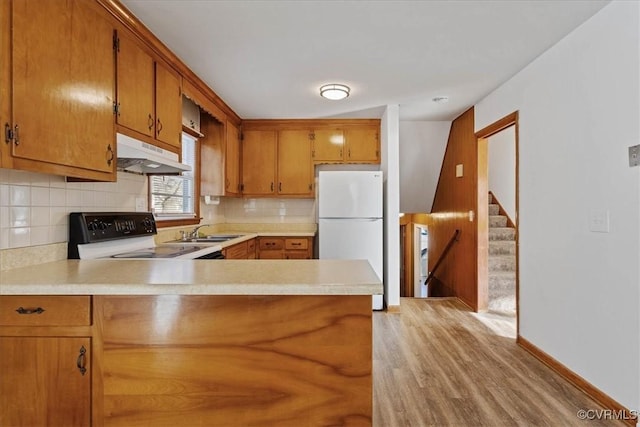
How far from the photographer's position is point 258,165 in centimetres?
448

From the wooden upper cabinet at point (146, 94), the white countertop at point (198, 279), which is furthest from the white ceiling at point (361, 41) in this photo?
the white countertop at point (198, 279)

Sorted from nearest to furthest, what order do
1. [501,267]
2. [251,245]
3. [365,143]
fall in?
[251,245] < [501,267] < [365,143]

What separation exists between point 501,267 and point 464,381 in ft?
7.99

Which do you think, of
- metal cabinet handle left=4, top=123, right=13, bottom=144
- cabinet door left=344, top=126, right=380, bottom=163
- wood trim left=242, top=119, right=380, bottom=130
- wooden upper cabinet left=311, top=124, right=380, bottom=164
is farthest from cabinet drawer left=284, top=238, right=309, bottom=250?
metal cabinet handle left=4, top=123, right=13, bottom=144

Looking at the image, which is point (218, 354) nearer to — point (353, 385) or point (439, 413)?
point (353, 385)

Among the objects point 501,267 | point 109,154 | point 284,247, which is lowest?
point 501,267

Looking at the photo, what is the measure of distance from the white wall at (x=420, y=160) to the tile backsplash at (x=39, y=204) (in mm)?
3710

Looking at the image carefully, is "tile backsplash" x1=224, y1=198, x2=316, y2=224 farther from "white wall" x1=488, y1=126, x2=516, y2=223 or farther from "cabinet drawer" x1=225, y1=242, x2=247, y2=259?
"white wall" x1=488, y1=126, x2=516, y2=223

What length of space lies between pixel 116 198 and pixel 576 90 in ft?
10.6

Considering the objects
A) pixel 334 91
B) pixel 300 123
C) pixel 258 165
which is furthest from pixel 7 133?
pixel 300 123

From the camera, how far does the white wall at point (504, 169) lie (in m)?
5.04

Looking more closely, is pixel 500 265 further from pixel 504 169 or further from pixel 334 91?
pixel 334 91

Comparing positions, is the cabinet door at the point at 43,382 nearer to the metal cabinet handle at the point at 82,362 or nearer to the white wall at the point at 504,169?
the metal cabinet handle at the point at 82,362

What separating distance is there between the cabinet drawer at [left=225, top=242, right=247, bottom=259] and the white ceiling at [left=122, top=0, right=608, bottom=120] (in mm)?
1541
